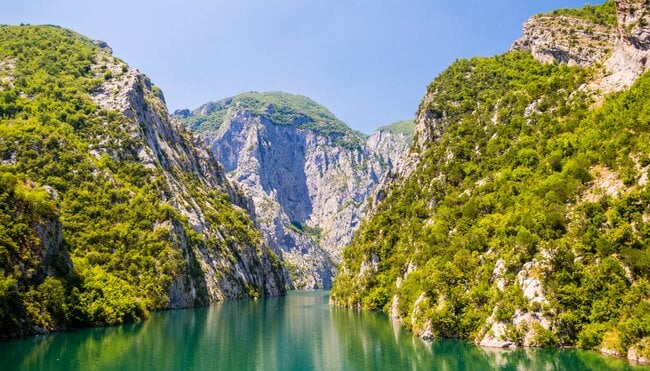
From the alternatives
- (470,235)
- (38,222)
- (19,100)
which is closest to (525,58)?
(470,235)

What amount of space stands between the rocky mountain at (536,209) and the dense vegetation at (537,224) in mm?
159

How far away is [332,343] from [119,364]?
25.6 meters

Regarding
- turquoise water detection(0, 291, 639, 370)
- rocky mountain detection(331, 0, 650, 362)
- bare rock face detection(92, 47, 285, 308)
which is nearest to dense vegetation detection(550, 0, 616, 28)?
rocky mountain detection(331, 0, 650, 362)

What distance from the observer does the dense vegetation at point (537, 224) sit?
43156 mm

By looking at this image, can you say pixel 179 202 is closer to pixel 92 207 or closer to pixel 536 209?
pixel 92 207

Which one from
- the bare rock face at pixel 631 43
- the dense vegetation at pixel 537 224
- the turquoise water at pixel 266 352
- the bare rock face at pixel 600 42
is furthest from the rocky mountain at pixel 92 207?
the bare rock face at pixel 631 43

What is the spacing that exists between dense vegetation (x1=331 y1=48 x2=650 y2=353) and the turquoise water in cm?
354

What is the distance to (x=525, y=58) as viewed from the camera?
12938cm

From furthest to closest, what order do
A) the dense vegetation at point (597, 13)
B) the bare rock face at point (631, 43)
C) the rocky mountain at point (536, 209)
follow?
the dense vegetation at point (597, 13) < the bare rock face at point (631, 43) < the rocky mountain at point (536, 209)

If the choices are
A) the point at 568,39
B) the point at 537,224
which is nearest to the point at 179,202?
the point at 568,39

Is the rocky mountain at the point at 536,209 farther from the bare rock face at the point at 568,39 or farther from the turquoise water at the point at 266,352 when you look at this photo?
the turquoise water at the point at 266,352

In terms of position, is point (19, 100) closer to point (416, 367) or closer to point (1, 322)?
point (1, 322)

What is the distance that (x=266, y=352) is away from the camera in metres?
55.2

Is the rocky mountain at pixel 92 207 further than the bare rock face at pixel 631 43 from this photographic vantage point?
No
